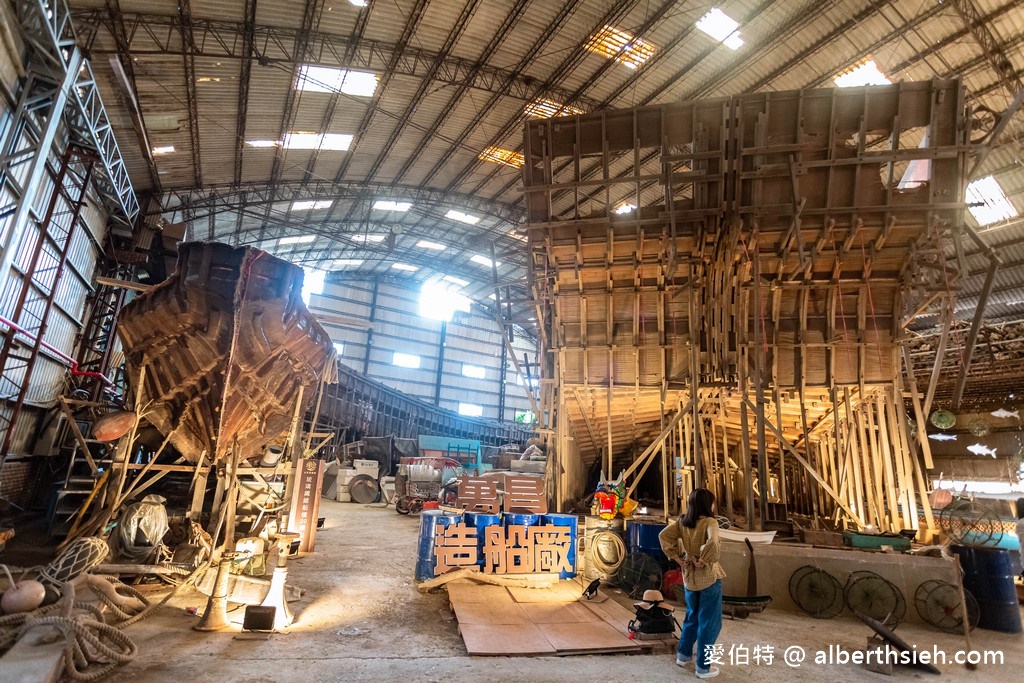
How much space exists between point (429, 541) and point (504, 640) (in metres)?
2.30

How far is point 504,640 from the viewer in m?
4.55

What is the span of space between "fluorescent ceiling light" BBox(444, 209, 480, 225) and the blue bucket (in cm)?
1778

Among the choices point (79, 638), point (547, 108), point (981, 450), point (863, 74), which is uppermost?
point (547, 108)

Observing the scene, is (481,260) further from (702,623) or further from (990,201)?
(702,623)

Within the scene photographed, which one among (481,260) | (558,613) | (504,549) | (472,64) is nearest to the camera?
(558,613)

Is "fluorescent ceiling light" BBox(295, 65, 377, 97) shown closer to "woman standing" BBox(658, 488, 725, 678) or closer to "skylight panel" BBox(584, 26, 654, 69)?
"skylight panel" BBox(584, 26, 654, 69)

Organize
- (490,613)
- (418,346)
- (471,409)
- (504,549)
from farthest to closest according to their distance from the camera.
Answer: (471,409) < (418,346) < (504,549) < (490,613)

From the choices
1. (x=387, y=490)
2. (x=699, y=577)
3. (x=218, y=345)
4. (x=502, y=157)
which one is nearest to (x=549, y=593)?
(x=699, y=577)

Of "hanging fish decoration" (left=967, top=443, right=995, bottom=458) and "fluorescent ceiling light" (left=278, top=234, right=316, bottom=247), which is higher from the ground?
"fluorescent ceiling light" (left=278, top=234, right=316, bottom=247)

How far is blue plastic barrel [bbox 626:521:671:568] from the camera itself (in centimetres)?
651

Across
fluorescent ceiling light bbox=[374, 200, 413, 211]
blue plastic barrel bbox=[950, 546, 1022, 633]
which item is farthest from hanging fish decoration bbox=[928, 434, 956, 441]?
fluorescent ceiling light bbox=[374, 200, 413, 211]

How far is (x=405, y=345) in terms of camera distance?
33156mm

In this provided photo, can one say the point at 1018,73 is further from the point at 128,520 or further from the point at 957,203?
the point at 128,520

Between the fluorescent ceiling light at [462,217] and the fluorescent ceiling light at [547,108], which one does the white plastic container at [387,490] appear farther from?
the fluorescent ceiling light at [547,108]
